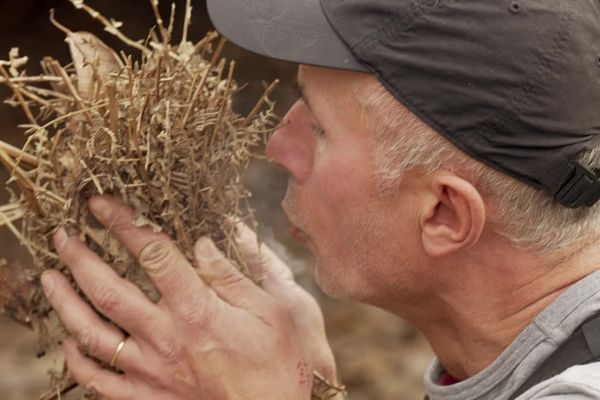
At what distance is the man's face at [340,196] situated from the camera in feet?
5.74

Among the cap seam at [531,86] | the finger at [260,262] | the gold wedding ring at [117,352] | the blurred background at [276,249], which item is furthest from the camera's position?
the blurred background at [276,249]

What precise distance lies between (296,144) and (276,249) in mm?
1871

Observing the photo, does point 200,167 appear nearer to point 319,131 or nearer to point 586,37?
point 319,131

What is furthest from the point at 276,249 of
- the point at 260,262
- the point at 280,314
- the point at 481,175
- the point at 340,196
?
the point at 481,175

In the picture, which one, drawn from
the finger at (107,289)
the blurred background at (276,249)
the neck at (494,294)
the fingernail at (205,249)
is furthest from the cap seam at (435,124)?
the blurred background at (276,249)

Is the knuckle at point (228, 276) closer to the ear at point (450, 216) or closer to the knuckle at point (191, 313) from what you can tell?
the knuckle at point (191, 313)

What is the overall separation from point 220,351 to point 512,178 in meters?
0.53

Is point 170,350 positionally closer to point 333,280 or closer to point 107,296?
point 107,296

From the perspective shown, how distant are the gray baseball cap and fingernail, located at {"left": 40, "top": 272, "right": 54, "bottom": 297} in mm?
542

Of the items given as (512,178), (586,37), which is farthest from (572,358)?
(586,37)

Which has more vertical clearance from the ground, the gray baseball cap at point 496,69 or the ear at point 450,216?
the gray baseball cap at point 496,69

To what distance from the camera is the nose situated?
1815mm

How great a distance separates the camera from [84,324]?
1851 millimetres

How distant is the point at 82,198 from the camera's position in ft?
5.98
